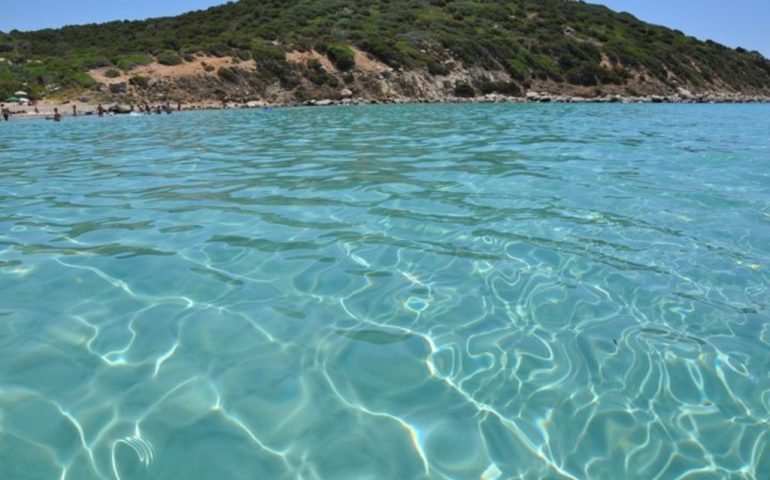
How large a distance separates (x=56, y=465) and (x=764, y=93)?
274 feet

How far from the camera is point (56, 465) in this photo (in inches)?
87.7

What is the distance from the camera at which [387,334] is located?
10.7 ft

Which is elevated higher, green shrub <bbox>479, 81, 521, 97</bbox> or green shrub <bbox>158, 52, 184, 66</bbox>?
green shrub <bbox>158, 52, 184, 66</bbox>

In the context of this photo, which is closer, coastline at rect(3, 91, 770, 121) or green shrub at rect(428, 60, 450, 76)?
coastline at rect(3, 91, 770, 121)

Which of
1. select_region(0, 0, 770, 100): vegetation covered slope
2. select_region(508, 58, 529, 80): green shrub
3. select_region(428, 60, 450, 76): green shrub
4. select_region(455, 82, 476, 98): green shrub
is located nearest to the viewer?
select_region(0, 0, 770, 100): vegetation covered slope

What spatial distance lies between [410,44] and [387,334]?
50.0 metres

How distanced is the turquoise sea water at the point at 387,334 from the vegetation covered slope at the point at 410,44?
120ft

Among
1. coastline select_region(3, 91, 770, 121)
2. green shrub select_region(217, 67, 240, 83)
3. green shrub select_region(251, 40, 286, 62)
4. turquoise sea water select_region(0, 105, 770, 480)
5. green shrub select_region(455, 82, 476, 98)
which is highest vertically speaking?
green shrub select_region(251, 40, 286, 62)

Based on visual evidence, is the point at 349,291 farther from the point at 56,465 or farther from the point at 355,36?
the point at 355,36

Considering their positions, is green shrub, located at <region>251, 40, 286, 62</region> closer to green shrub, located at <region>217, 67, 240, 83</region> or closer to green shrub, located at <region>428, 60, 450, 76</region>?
green shrub, located at <region>217, 67, 240, 83</region>

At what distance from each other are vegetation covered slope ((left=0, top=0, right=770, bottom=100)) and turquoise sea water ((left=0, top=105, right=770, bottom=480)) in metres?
36.6

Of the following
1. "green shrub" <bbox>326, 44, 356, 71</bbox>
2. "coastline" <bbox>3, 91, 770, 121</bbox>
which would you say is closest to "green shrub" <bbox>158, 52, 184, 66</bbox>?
"coastline" <bbox>3, 91, 770, 121</bbox>

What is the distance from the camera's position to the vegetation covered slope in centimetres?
4141

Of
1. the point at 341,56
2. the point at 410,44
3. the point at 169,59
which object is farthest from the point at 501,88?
the point at 169,59
